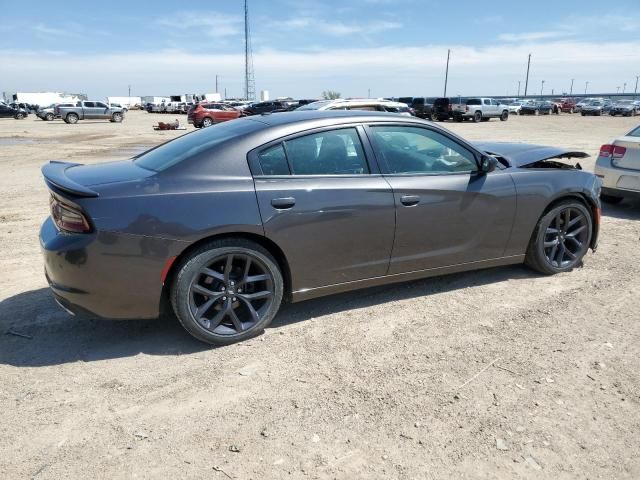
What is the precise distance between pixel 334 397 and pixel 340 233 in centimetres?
120

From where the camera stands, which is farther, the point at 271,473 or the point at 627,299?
the point at 627,299

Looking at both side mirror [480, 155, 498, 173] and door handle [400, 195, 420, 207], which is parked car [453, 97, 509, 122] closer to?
side mirror [480, 155, 498, 173]

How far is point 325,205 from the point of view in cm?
342

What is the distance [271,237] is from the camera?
3.30 meters

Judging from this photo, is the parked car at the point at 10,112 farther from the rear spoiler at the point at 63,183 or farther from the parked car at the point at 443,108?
the rear spoiler at the point at 63,183

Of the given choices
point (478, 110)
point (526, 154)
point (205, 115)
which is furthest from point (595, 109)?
point (526, 154)

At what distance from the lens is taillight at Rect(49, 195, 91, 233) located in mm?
2947

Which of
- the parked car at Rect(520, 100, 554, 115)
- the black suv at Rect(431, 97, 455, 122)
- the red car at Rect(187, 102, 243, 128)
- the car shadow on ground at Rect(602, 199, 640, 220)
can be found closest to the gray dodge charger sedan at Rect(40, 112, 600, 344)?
the car shadow on ground at Rect(602, 199, 640, 220)

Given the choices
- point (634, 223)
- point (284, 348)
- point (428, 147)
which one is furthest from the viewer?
point (634, 223)

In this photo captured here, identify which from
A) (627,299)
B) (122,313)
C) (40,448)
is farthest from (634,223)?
(40,448)

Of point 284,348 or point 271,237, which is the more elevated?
point 271,237

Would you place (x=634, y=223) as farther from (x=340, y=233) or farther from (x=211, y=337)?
(x=211, y=337)

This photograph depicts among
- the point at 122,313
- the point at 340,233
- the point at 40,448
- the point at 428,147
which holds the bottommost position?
the point at 40,448

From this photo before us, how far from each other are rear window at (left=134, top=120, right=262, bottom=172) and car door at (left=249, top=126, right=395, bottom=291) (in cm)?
31
